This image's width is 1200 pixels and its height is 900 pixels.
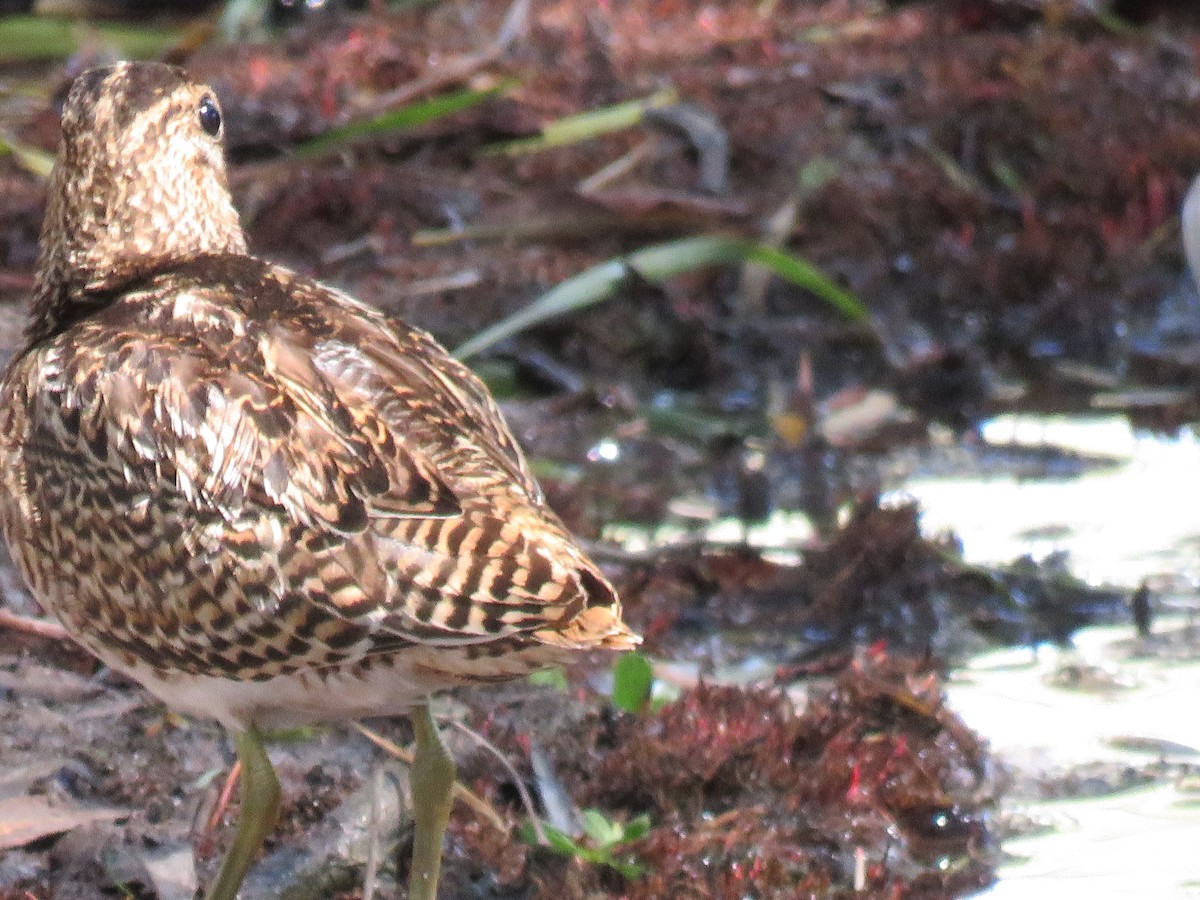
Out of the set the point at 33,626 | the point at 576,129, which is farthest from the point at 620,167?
the point at 33,626

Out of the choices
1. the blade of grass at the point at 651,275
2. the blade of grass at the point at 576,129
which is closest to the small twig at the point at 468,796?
the blade of grass at the point at 651,275

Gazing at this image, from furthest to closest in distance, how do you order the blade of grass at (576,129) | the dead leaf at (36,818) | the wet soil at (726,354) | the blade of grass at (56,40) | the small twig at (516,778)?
the blade of grass at (56,40), the blade of grass at (576,129), the wet soil at (726,354), the small twig at (516,778), the dead leaf at (36,818)

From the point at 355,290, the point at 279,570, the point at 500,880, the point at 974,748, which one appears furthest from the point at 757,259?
the point at 279,570

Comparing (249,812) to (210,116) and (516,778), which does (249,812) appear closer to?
(516,778)

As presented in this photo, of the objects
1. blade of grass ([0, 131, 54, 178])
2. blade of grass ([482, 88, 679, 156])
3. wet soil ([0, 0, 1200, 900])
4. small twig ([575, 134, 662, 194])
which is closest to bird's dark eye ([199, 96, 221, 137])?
wet soil ([0, 0, 1200, 900])

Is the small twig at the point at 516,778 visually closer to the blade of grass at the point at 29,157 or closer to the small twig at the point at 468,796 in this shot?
the small twig at the point at 468,796

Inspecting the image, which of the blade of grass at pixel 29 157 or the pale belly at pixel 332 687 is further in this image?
the blade of grass at pixel 29 157

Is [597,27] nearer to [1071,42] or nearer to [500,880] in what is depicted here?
[1071,42]
